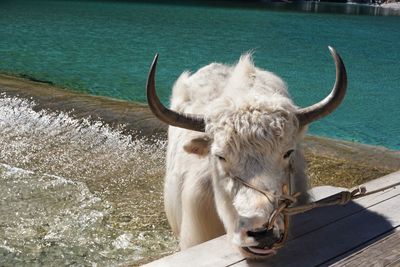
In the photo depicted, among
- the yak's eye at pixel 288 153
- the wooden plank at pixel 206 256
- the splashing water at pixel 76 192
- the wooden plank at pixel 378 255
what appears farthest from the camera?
the splashing water at pixel 76 192

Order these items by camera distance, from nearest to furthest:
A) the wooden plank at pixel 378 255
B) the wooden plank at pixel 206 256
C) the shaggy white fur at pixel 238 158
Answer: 1. the wooden plank at pixel 378 255
2. the wooden plank at pixel 206 256
3. the shaggy white fur at pixel 238 158

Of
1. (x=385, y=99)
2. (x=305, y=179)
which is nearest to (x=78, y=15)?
(x=385, y=99)

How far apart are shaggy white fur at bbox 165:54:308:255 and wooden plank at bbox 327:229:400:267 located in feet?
0.95

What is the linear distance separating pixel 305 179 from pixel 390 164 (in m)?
3.49

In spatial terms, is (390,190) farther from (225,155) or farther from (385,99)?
(385,99)

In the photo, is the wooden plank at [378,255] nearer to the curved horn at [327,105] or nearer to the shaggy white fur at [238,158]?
the shaggy white fur at [238,158]

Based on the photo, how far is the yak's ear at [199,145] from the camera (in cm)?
263

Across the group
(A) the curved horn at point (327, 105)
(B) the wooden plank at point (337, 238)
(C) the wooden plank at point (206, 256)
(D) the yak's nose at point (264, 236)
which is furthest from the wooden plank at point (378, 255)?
(A) the curved horn at point (327, 105)

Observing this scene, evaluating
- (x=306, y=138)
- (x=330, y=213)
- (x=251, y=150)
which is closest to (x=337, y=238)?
(x=330, y=213)

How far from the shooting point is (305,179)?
3041 millimetres

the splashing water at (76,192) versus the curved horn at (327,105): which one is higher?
the curved horn at (327,105)

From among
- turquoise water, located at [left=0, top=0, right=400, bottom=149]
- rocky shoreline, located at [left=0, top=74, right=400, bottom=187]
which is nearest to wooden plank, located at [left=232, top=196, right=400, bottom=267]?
rocky shoreline, located at [left=0, top=74, right=400, bottom=187]

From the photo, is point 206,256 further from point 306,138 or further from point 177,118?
point 306,138

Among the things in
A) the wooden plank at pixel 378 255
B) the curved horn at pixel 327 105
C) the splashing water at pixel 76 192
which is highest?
the curved horn at pixel 327 105
